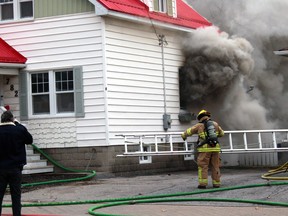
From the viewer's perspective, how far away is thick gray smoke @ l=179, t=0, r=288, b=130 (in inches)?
821

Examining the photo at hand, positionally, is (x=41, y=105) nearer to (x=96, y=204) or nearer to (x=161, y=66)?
(x=161, y=66)

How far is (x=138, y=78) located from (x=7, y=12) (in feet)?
14.9

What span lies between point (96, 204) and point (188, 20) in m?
11.1

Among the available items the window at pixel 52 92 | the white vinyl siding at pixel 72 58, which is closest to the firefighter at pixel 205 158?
the white vinyl siding at pixel 72 58

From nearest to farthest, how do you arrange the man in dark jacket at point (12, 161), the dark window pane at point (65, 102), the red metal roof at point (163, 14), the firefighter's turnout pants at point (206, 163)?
the man in dark jacket at point (12, 161)
the firefighter's turnout pants at point (206, 163)
the red metal roof at point (163, 14)
the dark window pane at point (65, 102)

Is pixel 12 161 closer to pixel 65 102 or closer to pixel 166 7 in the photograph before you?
pixel 65 102

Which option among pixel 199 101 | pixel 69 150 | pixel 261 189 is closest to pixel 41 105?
pixel 69 150

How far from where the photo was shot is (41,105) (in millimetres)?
18859

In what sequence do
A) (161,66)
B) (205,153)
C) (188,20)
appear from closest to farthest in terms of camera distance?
(205,153), (161,66), (188,20)

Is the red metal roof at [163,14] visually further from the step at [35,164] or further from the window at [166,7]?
the step at [35,164]

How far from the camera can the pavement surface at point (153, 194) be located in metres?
10.8

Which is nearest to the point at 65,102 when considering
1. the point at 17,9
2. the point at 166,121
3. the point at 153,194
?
the point at 17,9

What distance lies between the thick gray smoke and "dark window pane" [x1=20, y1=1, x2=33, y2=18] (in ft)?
17.6

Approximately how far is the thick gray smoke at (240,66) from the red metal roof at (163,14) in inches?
23.0
